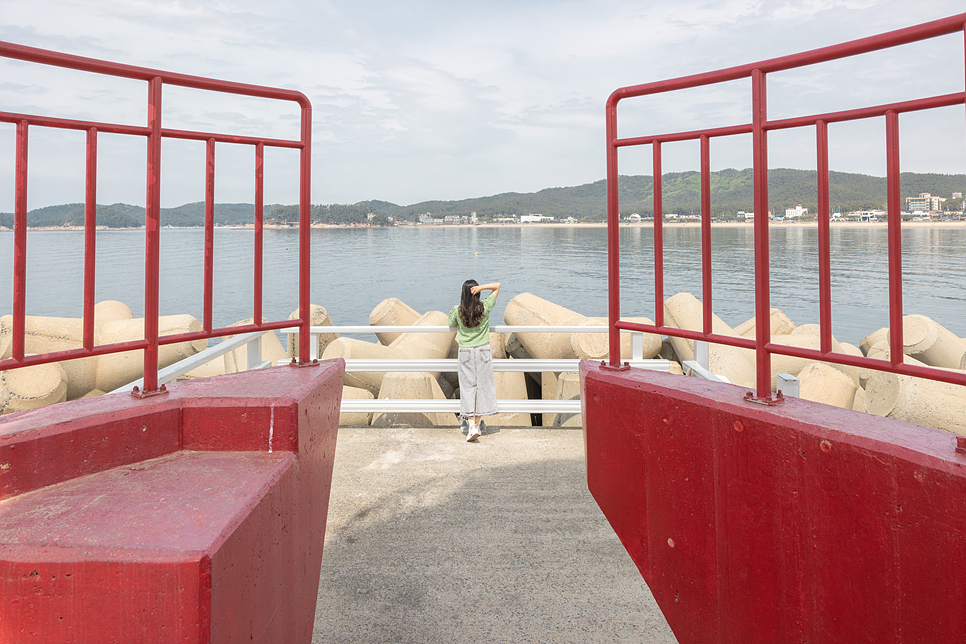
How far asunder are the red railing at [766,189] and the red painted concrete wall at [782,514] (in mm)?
178

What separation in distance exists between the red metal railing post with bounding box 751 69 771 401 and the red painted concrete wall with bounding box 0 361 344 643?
1.61m

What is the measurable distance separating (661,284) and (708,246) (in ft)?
1.12

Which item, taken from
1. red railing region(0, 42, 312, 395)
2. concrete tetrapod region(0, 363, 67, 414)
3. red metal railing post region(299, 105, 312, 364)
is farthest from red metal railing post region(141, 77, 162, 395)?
concrete tetrapod region(0, 363, 67, 414)

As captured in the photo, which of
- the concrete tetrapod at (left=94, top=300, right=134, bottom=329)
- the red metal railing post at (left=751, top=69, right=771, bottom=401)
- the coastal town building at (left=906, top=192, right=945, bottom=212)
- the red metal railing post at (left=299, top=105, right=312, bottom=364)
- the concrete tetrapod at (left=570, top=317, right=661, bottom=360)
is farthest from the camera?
the concrete tetrapod at (left=94, top=300, right=134, bottom=329)

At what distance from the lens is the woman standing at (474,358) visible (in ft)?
18.5

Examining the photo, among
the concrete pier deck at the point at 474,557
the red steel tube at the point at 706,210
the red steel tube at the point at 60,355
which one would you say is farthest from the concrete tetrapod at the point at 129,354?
the red steel tube at the point at 706,210

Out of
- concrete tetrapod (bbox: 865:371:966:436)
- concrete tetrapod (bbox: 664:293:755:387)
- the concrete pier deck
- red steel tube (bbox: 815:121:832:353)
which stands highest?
red steel tube (bbox: 815:121:832:353)

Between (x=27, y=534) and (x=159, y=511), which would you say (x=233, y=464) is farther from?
(x=27, y=534)

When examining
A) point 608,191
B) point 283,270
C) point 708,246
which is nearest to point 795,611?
point 708,246

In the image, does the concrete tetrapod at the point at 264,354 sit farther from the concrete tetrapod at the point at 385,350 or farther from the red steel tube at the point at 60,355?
the red steel tube at the point at 60,355

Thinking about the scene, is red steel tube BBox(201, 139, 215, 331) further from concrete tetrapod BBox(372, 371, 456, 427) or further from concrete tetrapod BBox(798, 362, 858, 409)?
concrete tetrapod BBox(798, 362, 858, 409)

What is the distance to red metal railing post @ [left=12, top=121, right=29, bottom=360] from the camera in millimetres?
1831

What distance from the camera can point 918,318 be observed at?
8266 millimetres

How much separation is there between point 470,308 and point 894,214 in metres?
4.28
